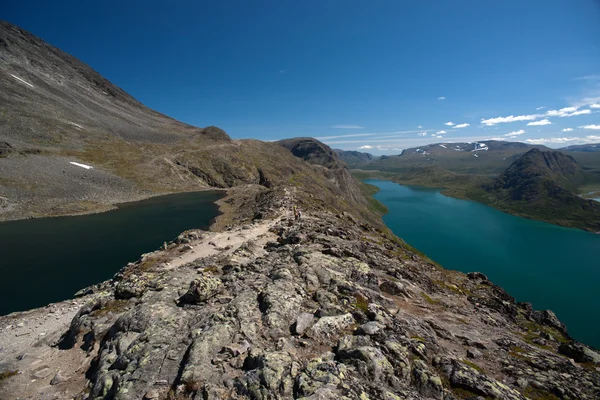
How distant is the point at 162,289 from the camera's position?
22.2 m

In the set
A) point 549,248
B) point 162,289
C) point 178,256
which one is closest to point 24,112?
point 178,256

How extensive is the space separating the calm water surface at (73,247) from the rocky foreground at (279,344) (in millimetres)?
11016

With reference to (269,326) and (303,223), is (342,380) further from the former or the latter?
(303,223)

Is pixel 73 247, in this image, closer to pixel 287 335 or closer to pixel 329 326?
pixel 287 335

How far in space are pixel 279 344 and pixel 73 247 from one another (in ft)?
172

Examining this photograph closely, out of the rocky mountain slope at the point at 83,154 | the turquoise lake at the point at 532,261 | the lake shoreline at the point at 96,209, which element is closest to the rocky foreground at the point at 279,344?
the lake shoreline at the point at 96,209

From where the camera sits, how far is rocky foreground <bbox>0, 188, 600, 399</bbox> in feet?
43.8

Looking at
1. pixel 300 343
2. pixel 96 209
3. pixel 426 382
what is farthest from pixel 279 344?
pixel 96 209

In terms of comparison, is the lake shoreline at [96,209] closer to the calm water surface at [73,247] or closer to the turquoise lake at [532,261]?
the calm water surface at [73,247]

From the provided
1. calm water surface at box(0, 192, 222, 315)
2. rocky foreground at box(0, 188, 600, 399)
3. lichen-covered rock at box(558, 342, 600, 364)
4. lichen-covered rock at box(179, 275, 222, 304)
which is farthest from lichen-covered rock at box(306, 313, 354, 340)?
calm water surface at box(0, 192, 222, 315)

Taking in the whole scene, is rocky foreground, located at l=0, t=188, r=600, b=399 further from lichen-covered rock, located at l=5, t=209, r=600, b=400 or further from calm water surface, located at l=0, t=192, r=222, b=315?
calm water surface, located at l=0, t=192, r=222, b=315

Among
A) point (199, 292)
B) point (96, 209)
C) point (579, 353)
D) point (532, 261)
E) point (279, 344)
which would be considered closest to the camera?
point (279, 344)

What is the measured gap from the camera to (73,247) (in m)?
48.6

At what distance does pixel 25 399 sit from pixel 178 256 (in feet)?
70.8
